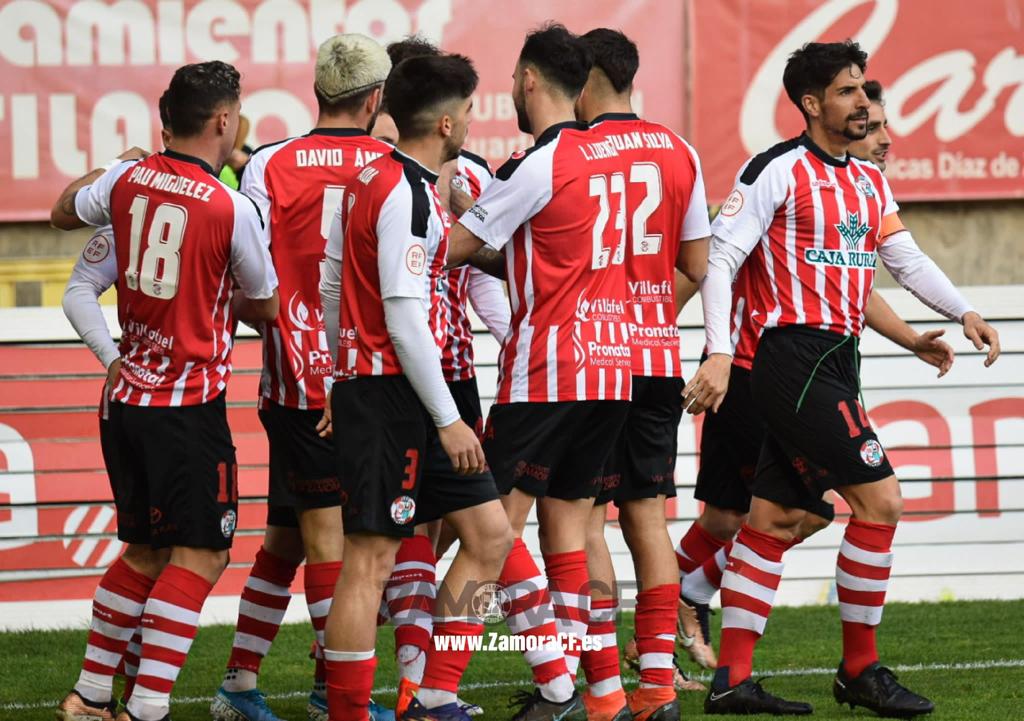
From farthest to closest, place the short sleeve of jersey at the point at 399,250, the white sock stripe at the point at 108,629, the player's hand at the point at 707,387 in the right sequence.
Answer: the white sock stripe at the point at 108,629, the player's hand at the point at 707,387, the short sleeve of jersey at the point at 399,250

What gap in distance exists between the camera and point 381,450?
4.32 metres

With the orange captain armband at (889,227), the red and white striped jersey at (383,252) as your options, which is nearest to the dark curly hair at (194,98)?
the red and white striped jersey at (383,252)

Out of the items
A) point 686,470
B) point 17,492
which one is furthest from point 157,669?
point 686,470

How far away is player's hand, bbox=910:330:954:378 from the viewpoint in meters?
5.57

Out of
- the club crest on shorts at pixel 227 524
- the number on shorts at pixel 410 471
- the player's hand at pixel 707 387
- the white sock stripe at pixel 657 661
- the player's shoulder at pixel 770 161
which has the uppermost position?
the player's shoulder at pixel 770 161

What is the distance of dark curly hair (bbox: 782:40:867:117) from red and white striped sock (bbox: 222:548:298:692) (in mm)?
2342

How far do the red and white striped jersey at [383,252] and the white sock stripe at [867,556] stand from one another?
1742mm

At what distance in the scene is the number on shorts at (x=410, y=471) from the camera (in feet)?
14.2

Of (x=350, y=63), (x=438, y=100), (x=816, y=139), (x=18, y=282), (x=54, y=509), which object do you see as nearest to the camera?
(x=438, y=100)

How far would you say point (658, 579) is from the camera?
17.0 ft

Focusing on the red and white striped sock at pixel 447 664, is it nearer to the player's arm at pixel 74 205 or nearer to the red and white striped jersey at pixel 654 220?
the red and white striped jersey at pixel 654 220

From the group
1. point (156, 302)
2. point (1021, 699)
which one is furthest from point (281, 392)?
point (1021, 699)

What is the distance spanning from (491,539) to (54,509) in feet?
12.1

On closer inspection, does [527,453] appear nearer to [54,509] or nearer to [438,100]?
[438,100]
